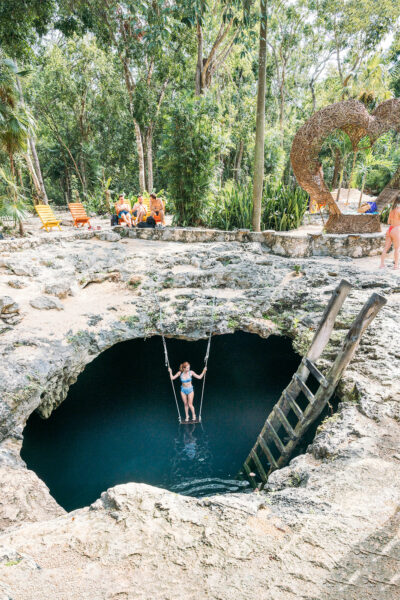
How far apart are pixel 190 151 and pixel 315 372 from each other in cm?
712

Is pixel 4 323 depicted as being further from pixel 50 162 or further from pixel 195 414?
pixel 50 162

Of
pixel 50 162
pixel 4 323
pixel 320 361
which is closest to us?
pixel 320 361

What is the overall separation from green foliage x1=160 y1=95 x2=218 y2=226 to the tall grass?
0.65 metres

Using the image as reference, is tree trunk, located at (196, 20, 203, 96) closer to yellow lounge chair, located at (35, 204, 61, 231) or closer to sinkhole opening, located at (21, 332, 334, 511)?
yellow lounge chair, located at (35, 204, 61, 231)

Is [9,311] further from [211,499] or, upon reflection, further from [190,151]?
[190,151]

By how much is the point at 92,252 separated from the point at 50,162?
19.2 meters

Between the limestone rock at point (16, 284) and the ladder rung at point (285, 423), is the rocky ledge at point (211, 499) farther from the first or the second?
the ladder rung at point (285, 423)

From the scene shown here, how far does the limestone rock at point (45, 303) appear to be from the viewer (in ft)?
19.5

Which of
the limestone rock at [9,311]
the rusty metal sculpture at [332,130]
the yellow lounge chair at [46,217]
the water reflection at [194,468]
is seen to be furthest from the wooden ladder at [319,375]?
the yellow lounge chair at [46,217]

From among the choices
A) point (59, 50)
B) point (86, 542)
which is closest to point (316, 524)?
point (86, 542)

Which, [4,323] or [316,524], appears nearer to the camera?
[316,524]

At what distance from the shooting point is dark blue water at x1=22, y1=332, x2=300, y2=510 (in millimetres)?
5520

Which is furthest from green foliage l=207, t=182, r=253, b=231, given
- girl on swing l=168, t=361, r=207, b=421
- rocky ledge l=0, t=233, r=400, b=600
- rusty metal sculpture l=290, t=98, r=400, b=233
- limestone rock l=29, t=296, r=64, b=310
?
limestone rock l=29, t=296, r=64, b=310

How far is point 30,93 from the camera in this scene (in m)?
19.1
